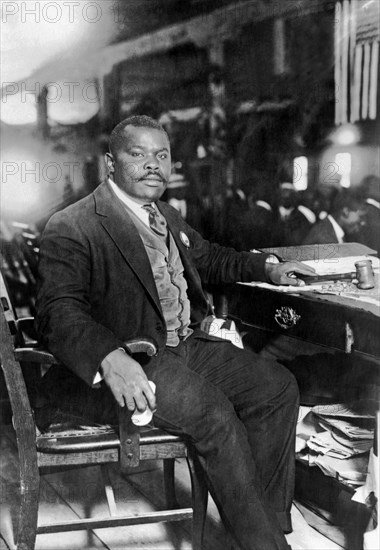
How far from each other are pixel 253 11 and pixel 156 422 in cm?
145

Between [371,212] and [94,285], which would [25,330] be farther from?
[371,212]

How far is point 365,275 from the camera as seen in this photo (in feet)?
6.85

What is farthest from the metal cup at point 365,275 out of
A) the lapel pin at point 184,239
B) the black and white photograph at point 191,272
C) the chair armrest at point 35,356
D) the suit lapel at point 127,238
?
the chair armrest at point 35,356

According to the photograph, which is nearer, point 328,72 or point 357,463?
point 357,463

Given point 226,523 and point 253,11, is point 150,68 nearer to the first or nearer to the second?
point 253,11

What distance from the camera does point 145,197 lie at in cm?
204

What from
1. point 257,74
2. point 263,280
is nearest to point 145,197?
point 263,280

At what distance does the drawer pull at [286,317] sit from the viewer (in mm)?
2125

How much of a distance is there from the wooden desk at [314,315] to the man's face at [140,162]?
1.76ft

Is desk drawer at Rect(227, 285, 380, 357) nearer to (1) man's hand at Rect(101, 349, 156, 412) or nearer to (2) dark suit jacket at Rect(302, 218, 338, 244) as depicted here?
(2) dark suit jacket at Rect(302, 218, 338, 244)

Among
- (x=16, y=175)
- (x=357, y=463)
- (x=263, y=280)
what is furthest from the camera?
(x=16, y=175)

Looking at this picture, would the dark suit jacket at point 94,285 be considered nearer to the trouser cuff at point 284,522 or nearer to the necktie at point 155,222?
the necktie at point 155,222

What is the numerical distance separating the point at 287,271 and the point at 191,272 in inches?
12.9

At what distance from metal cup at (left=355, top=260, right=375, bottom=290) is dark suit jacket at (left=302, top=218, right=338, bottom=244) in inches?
13.5
